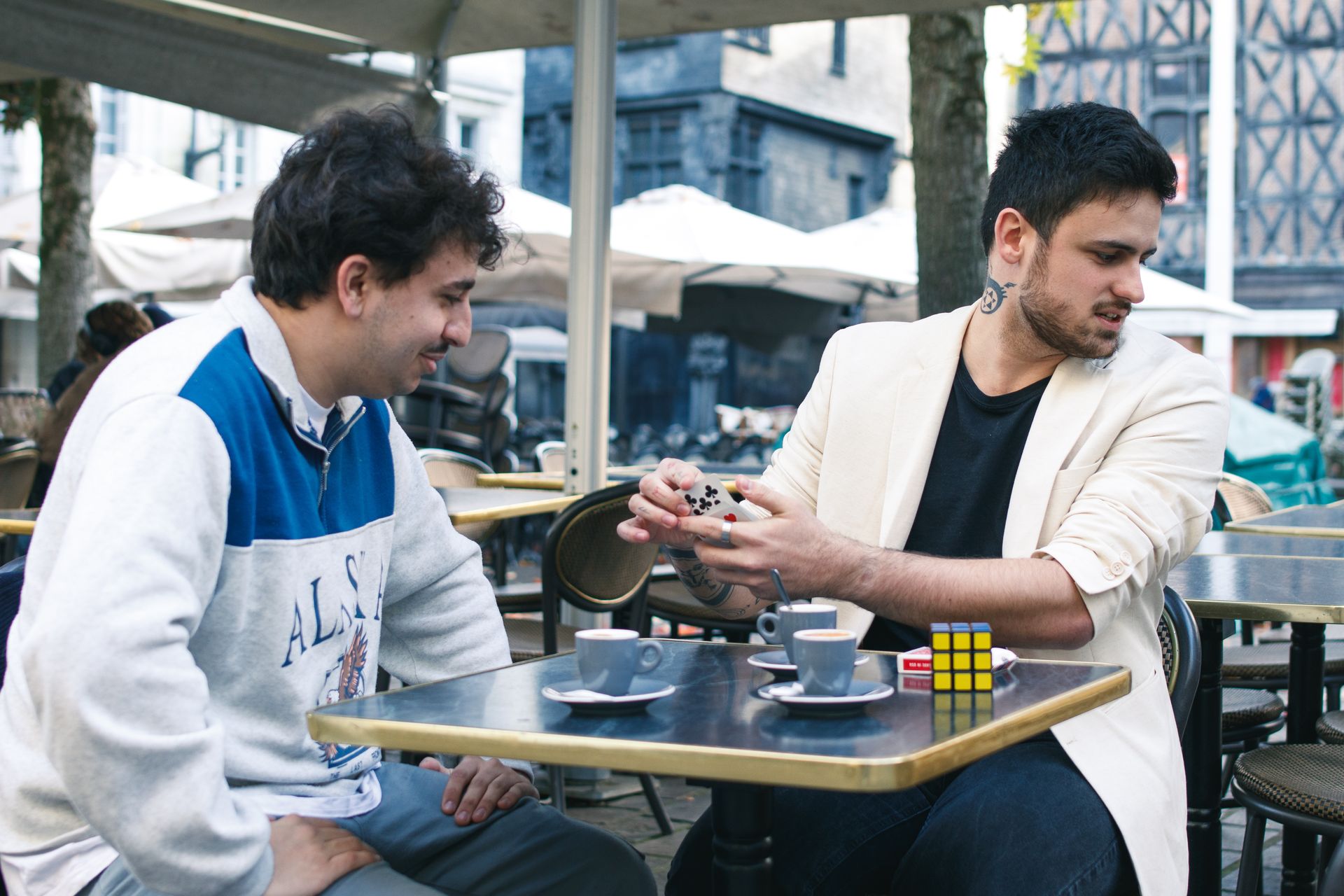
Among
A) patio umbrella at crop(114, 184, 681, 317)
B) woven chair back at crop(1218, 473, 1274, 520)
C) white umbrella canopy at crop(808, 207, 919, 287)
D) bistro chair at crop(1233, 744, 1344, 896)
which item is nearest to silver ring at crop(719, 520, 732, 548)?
bistro chair at crop(1233, 744, 1344, 896)

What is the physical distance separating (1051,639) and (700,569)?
1.94 ft

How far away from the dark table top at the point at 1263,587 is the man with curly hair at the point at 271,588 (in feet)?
4.37

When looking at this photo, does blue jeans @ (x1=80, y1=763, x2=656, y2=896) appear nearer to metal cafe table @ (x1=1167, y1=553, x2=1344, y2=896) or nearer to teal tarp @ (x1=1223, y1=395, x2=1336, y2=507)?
metal cafe table @ (x1=1167, y1=553, x2=1344, y2=896)

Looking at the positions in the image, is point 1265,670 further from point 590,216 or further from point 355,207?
point 355,207

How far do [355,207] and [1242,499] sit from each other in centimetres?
439

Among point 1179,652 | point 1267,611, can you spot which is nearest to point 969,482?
point 1179,652

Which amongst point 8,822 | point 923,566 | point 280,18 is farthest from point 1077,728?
point 280,18

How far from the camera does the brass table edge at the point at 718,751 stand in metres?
1.42

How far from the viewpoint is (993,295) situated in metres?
2.53

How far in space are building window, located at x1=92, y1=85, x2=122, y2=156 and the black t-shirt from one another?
73.2ft

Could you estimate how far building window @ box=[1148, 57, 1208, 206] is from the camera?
98.7 feet

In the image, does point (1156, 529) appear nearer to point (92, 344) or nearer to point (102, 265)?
point (92, 344)

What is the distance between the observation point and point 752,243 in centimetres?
1089

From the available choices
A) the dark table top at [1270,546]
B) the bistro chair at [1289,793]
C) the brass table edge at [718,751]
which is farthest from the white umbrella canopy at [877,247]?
the brass table edge at [718,751]
